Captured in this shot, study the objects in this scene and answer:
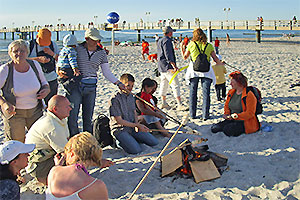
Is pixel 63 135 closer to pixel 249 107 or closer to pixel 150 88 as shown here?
pixel 150 88

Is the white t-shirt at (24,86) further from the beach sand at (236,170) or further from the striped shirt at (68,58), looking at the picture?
the beach sand at (236,170)

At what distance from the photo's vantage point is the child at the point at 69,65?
402 centimetres

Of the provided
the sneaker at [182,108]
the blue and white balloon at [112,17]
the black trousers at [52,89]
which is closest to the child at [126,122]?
the black trousers at [52,89]

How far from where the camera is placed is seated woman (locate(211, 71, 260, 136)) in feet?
14.8

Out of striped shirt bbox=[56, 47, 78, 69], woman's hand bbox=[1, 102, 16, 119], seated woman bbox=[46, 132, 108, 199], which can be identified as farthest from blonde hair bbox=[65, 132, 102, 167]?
striped shirt bbox=[56, 47, 78, 69]

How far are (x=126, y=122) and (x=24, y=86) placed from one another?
1.33 metres

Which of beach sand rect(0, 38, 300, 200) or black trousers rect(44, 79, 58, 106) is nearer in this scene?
beach sand rect(0, 38, 300, 200)

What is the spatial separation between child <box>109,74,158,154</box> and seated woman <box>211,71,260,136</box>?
4.11 ft

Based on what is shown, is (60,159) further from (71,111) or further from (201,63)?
(201,63)

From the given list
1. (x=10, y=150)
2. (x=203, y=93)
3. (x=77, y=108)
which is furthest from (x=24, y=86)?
(x=203, y=93)

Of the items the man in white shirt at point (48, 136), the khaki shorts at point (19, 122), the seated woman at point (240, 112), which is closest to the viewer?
the man in white shirt at point (48, 136)

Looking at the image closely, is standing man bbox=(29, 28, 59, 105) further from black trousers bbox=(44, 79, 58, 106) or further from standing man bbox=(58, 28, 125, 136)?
standing man bbox=(58, 28, 125, 136)

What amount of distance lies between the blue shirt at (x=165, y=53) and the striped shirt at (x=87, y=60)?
1843 millimetres

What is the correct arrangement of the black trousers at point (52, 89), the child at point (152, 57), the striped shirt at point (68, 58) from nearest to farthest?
the striped shirt at point (68, 58)
the black trousers at point (52, 89)
the child at point (152, 57)
